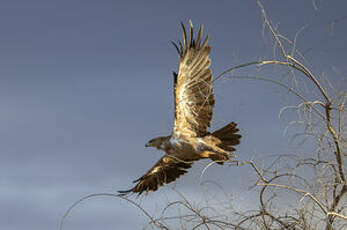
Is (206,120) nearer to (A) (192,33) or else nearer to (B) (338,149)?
(A) (192,33)

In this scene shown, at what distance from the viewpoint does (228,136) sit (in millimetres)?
6137

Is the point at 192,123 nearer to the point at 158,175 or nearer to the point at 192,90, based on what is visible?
the point at 192,90

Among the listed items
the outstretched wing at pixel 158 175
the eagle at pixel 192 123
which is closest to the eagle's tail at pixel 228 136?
the eagle at pixel 192 123

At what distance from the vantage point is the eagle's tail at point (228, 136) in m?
6.09

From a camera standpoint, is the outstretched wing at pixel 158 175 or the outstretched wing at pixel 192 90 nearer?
the outstretched wing at pixel 192 90

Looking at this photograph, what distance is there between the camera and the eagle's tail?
6086 millimetres

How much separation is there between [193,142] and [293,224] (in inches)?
84.9

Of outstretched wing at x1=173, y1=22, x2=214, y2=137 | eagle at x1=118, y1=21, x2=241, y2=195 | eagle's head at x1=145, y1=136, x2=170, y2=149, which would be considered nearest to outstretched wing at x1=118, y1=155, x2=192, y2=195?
eagle at x1=118, y1=21, x2=241, y2=195

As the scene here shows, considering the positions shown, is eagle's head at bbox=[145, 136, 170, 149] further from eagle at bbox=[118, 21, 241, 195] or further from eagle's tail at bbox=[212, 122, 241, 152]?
eagle's tail at bbox=[212, 122, 241, 152]

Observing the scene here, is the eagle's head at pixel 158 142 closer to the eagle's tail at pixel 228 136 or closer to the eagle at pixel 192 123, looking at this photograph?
the eagle at pixel 192 123

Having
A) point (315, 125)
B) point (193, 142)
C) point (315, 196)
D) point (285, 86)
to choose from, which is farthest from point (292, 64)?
point (193, 142)

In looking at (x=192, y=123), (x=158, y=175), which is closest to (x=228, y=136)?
(x=192, y=123)

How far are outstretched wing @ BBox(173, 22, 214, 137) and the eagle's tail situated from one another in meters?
0.35

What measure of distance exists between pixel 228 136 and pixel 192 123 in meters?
0.64
